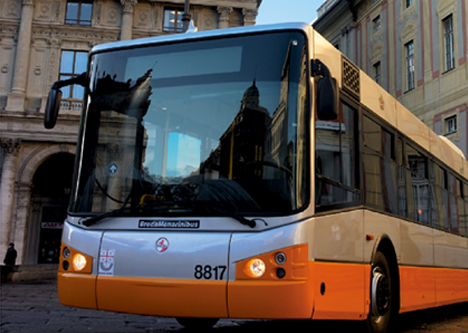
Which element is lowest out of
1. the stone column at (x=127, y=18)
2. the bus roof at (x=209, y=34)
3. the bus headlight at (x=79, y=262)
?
the bus headlight at (x=79, y=262)

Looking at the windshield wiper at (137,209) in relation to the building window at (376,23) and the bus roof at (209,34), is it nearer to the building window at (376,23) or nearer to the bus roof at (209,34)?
the bus roof at (209,34)

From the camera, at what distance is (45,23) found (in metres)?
26.5

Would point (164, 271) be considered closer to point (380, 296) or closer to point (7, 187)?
point (380, 296)

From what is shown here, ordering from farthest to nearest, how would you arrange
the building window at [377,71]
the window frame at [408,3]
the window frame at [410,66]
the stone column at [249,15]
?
the building window at [377,71] → the stone column at [249,15] → the window frame at [408,3] → the window frame at [410,66]

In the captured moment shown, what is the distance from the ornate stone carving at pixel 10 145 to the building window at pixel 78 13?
243 inches

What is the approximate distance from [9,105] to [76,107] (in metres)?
2.85

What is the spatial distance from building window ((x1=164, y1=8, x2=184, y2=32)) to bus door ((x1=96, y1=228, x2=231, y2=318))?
24.0 meters

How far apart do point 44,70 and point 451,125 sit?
1769 cm

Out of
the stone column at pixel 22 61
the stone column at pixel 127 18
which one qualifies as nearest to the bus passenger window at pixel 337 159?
the stone column at pixel 22 61

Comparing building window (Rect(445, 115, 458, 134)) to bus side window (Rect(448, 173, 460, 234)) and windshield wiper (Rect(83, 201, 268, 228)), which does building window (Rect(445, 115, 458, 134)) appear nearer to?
bus side window (Rect(448, 173, 460, 234))

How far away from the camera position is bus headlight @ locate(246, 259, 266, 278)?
4.22 metres

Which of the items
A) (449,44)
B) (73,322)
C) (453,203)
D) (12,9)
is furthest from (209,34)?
(12,9)

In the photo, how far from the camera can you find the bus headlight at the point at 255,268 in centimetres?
422

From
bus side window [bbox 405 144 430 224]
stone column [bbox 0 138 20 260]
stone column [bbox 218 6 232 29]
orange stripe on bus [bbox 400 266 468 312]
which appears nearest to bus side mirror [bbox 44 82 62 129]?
orange stripe on bus [bbox 400 266 468 312]
